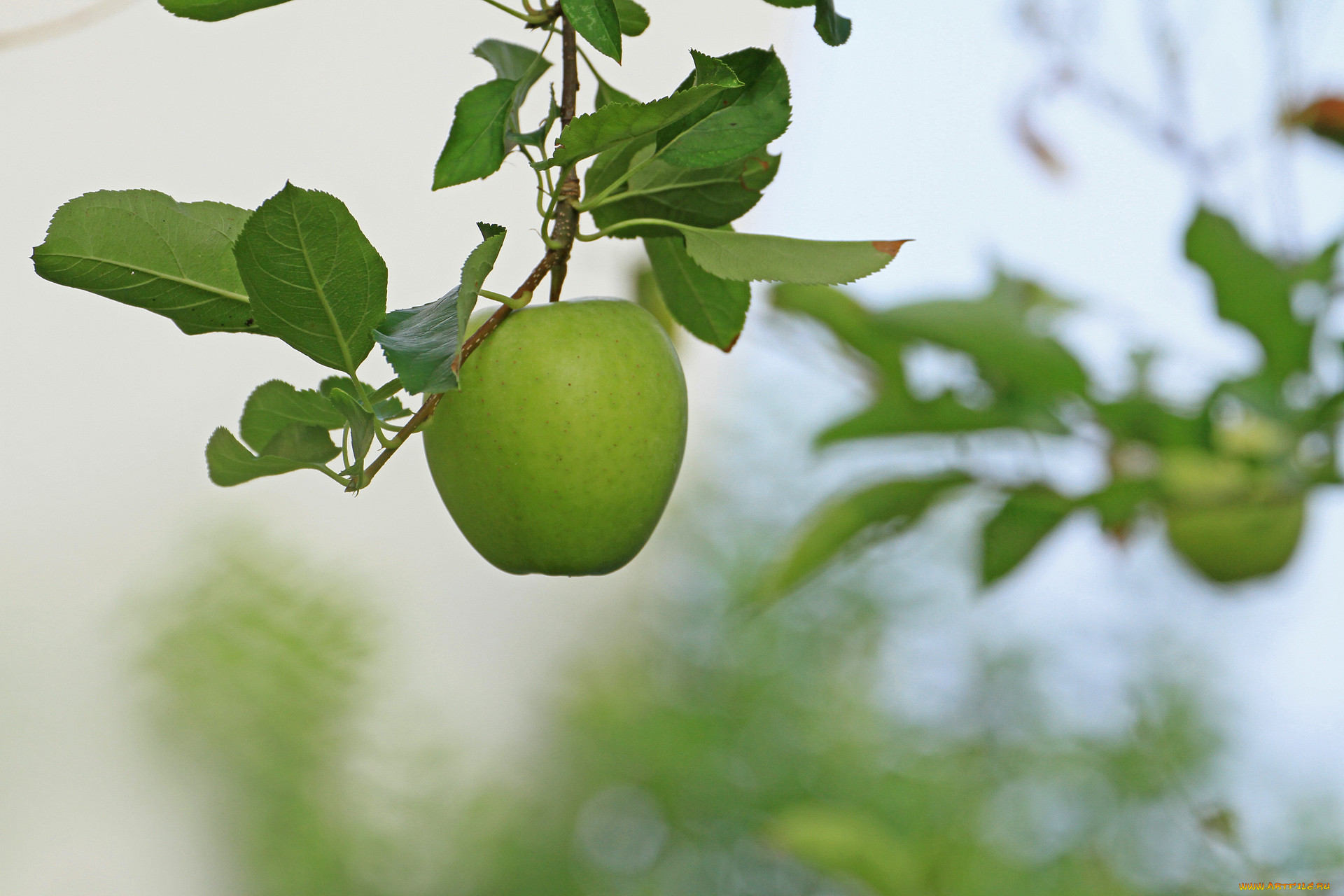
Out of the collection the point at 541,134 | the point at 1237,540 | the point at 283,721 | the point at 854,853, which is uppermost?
the point at 541,134

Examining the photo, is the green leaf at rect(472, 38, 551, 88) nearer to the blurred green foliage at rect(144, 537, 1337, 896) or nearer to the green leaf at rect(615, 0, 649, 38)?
the green leaf at rect(615, 0, 649, 38)

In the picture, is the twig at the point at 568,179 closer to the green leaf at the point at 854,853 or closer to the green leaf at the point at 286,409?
the green leaf at the point at 286,409

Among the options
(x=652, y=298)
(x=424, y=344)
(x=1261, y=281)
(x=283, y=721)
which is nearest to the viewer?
(x=424, y=344)

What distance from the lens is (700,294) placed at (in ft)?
1.10

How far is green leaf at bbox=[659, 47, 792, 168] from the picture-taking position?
0.26 m

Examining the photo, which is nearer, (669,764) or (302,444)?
(302,444)

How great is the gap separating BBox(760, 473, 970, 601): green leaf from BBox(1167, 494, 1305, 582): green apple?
1.05 ft

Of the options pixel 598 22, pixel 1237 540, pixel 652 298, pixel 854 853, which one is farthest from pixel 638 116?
pixel 1237 540

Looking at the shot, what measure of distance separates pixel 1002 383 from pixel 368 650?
2.34 metres

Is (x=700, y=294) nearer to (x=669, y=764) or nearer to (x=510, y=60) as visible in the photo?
(x=510, y=60)

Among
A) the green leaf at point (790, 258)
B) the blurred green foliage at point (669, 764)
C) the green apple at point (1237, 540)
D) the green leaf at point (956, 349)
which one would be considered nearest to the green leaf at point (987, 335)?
the green leaf at point (956, 349)

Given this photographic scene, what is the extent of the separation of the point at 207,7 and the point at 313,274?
0.32 feet

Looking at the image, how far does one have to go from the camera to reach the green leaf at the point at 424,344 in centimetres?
21

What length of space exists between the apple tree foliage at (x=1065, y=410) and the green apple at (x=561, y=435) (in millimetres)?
347
